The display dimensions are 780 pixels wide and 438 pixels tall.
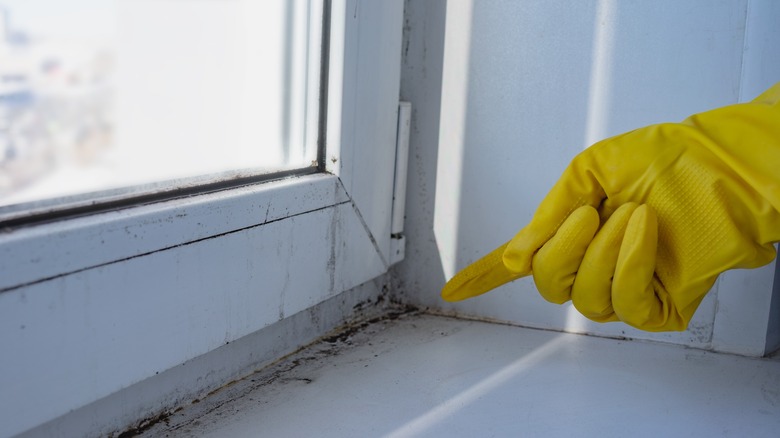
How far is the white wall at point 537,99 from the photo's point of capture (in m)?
0.95

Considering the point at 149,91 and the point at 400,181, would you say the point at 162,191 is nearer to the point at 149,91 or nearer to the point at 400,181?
the point at 149,91

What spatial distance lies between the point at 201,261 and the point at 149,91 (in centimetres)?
16

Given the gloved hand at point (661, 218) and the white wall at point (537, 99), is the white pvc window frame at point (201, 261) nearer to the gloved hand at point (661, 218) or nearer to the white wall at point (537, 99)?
the white wall at point (537, 99)

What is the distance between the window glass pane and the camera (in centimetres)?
60

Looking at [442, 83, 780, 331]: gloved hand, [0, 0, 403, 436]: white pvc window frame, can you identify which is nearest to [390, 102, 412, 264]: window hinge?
[0, 0, 403, 436]: white pvc window frame

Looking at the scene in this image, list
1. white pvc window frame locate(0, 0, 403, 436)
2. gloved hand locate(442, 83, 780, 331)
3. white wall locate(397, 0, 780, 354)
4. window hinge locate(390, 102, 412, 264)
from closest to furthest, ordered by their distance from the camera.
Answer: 1. white pvc window frame locate(0, 0, 403, 436)
2. gloved hand locate(442, 83, 780, 331)
3. white wall locate(397, 0, 780, 354)
4. window hinge locate(390, 102, 412, 264)

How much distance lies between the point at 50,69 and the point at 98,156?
87mm

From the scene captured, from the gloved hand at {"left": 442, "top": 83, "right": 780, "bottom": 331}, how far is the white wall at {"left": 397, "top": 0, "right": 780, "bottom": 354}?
19cm

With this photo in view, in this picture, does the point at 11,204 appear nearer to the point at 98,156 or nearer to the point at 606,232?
the point at 98,156

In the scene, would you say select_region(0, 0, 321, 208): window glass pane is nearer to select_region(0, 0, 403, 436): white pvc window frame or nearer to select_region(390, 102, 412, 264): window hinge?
select_region(0, 0, 403, 436): white pvc window frame

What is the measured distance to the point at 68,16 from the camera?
2.01 feet

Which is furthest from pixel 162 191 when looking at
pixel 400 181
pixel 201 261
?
pixel 400 181

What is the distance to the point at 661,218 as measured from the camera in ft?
2.51

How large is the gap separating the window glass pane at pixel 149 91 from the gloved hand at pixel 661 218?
317 millimetres
